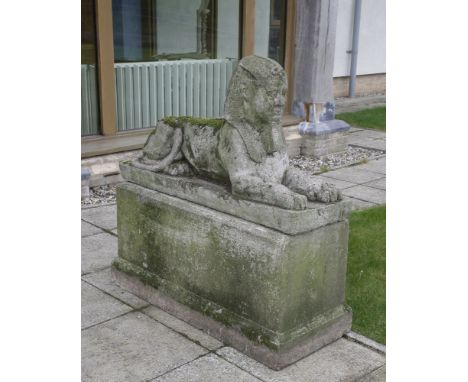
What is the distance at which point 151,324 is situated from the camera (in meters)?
3.54

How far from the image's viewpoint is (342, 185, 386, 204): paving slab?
6.36 m

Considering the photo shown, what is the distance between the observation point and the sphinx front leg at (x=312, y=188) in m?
3.18

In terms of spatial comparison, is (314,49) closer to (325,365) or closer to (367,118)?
(367,118)

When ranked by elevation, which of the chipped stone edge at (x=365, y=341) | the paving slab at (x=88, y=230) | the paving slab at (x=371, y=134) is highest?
the paving slab at (x=371, y=134)

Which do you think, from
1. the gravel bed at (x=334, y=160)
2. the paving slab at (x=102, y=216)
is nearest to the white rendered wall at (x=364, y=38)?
the gravel bed at (x=334, y=160)

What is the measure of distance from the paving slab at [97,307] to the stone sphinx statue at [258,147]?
3.72 feet

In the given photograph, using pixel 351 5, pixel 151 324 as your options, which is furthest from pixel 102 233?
pixel 351 5

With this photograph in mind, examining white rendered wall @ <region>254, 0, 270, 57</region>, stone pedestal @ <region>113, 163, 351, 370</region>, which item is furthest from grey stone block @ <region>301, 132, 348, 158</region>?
stone pedestal @ <region>113, 163, 351, 370</region>

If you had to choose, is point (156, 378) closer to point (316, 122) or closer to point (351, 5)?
point (316, 122)

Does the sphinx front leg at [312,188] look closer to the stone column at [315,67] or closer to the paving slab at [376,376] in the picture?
the paving slab at [376,376]

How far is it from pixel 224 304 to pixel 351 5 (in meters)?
10.7

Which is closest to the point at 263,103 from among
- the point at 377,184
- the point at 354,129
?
the point at 377,184

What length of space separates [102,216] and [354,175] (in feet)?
11.5

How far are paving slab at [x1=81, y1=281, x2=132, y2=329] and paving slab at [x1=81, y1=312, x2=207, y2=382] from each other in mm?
78
